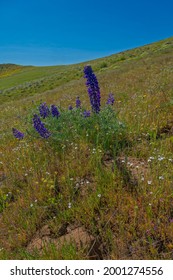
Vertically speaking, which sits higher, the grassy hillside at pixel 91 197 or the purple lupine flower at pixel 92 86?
the purple lupine flower at pixel 92 86

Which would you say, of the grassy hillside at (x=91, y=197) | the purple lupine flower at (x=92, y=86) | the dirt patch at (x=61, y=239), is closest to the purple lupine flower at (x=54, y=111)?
the grassy hillside at (x=91, y=197)

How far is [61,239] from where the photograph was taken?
2527 millimetres

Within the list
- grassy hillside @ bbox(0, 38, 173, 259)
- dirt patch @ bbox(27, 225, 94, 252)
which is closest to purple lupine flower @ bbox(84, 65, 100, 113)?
grassy hillside @ bbox(0, 38, 173, 259)

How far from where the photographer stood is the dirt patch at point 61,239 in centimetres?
236

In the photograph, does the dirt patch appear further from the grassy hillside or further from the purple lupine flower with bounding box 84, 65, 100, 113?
the purple lupine flower with bounding box 84, 65, 100, 113

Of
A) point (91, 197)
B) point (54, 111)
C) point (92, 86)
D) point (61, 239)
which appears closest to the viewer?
point (61, 239)

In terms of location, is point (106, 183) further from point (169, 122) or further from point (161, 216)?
point (169, 122)

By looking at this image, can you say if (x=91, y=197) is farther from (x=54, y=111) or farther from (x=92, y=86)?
(x=54, y=111)

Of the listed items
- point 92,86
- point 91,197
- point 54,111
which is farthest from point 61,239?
point 54,111

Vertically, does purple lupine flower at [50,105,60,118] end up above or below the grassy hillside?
above

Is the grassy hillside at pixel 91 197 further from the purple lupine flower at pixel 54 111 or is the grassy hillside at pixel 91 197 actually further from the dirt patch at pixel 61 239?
the purple lupine flower at pixel 54 111

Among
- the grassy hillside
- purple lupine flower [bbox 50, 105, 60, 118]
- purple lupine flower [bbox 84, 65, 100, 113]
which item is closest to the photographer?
the grassy hillside

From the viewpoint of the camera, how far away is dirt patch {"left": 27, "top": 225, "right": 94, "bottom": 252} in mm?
2357
